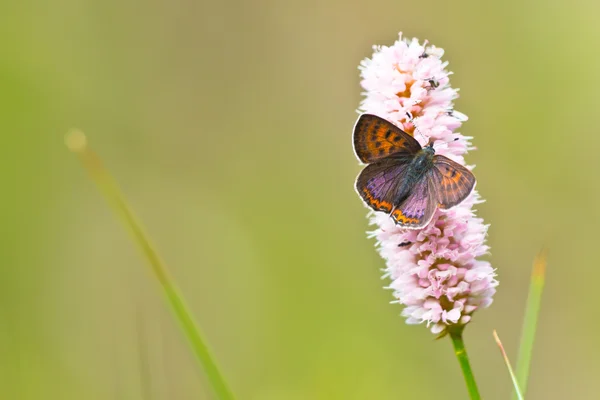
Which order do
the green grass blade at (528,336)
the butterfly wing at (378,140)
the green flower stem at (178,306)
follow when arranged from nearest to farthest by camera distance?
the green flower stem at (178,306), the green grass blade at (528,336), the butterfly wing at (378,140)

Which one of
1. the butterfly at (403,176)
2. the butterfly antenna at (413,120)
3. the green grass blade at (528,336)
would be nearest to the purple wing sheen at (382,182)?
the butterfly at (403,176)

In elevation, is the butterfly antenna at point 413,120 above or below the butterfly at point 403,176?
above

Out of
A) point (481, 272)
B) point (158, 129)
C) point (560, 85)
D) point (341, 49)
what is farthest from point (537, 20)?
point (481, 272)

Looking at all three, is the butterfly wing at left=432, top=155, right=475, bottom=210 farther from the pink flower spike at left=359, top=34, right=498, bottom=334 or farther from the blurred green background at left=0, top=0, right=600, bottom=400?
the blurred green background at left=0, top=0, right=600, bottom=400

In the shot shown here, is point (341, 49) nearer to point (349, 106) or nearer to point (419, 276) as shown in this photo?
point (349, 106)

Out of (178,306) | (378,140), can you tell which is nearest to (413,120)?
(378,140)

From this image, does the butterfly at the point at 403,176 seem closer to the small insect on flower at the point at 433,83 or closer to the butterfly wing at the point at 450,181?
the butterfly wing at the point at 450,181
